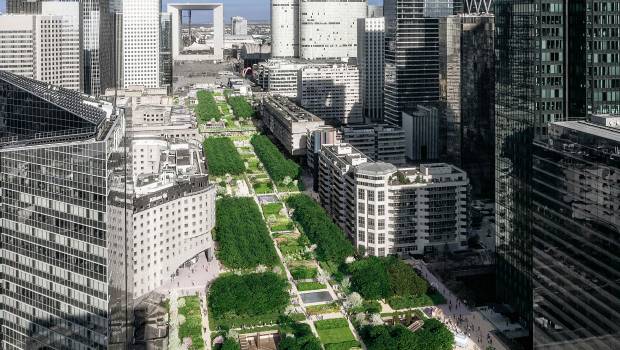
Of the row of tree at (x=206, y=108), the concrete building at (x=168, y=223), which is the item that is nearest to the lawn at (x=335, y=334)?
the concrete building at (x=168, y=223)

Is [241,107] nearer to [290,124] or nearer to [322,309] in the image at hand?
[290,124]

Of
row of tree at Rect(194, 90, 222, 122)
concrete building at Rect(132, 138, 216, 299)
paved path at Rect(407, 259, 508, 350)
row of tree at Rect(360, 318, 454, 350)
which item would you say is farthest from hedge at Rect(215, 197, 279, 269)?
row of tree at Rect(194, 90, 222, 122)

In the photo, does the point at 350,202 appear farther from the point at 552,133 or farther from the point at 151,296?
the point at 552,133

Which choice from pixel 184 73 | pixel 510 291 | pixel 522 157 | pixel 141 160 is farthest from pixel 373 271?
pixel 184 73

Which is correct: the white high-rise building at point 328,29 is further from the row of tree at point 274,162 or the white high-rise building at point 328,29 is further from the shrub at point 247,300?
the shrub at point 247,300

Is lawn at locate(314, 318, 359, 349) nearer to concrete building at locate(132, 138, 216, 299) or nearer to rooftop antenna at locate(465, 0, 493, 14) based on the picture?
concrete building at locate(132, 138, 216, 299)
